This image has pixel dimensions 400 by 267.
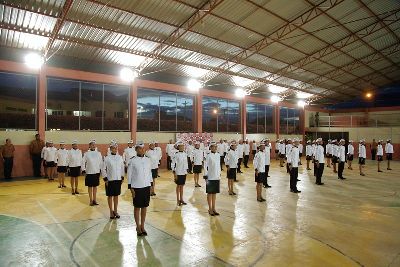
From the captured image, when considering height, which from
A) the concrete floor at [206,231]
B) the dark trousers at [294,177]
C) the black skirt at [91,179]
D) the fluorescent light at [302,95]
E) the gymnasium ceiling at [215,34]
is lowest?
the concrete floor at [206,231]

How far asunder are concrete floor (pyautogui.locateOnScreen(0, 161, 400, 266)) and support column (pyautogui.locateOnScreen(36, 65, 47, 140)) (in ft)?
15.1

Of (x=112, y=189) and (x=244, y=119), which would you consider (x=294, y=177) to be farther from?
(x=244, y=119)

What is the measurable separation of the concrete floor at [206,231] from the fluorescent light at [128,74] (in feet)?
29.6

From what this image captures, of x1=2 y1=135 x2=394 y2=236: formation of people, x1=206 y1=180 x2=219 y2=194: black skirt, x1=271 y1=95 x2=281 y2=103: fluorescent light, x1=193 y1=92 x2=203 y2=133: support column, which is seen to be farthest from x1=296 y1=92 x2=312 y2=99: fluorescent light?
x1=206 y1=180 x2=219 y2=194: black skirt

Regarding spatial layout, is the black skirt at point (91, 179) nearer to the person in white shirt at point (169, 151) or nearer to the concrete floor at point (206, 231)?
the concrete floor at point (206, 231)

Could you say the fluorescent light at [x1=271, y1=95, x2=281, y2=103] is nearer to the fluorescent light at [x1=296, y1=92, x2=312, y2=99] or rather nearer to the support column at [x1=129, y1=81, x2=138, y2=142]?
the fluorescent light at [x1=296, y1=92, x2=312, y2=99]

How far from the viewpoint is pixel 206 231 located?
7008mm

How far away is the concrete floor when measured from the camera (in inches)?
215

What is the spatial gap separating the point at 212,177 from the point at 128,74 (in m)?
12.2

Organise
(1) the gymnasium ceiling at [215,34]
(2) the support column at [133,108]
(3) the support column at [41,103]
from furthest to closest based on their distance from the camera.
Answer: (2) the support column at [133,108]
(3) the support column at [41,103]
(1) the gymnasium ceiling at [215,34]

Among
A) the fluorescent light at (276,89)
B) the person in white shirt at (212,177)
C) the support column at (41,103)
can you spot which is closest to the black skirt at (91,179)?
the person in white shirt at (212,177)

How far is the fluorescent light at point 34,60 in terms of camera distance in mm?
14953

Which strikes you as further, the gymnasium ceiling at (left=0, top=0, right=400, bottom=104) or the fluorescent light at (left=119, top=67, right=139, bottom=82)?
the fluorescent light at (left=119, top=67, right=139, bottom=82)

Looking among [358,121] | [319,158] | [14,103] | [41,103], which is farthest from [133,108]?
[358,121]
